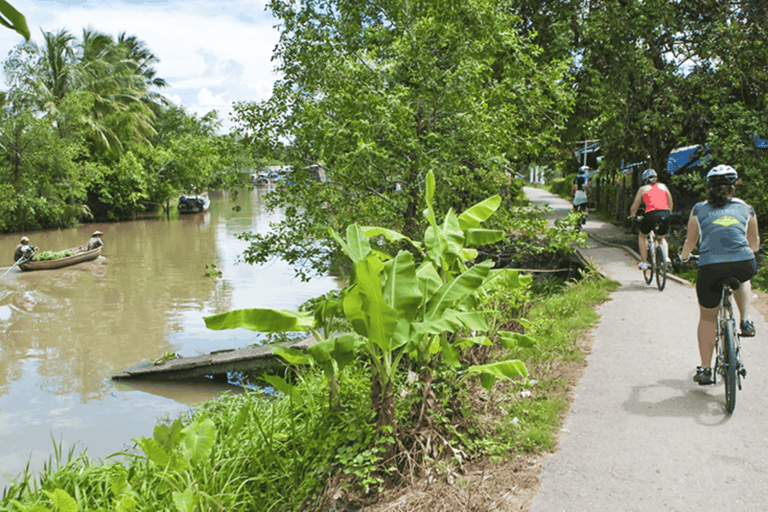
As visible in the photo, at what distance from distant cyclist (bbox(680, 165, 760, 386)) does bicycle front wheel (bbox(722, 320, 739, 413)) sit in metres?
0.28

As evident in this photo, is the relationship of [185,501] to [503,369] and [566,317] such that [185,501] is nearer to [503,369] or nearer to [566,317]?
[503,369]

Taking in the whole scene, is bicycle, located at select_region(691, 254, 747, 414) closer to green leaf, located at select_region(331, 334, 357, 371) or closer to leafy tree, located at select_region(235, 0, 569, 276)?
green leaf, located at select_region(331, 334, 357, 371)

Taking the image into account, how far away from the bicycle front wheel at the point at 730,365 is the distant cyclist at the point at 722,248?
0.93 ft

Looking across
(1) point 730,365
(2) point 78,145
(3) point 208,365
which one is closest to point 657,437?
(1) point 730,365

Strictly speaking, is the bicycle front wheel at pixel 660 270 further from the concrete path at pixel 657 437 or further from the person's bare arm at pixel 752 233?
the person's bare arm at pixel 752 233

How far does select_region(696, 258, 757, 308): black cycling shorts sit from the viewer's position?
5.16 m

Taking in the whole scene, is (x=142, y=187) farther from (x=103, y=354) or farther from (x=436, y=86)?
(x=436, y=86)

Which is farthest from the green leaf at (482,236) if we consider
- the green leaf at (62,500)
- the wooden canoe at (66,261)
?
the wooden canoe at (66,261)

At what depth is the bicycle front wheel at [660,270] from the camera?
34.1ft

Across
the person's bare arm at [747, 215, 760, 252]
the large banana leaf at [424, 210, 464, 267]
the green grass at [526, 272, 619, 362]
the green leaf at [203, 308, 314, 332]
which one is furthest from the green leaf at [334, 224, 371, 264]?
the person's bare arm at [747, 215, 760, 252]

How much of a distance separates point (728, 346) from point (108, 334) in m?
12.6

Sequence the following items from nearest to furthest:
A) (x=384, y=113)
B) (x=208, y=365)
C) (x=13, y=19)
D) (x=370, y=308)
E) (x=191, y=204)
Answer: (x=13, y=19) → (x=370, y=308) → (x=384, y=113) → (x=208, y=365) → (x=191, y=204)

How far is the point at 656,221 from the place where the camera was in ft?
33.9

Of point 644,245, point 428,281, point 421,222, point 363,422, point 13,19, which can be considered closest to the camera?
point 13,19
